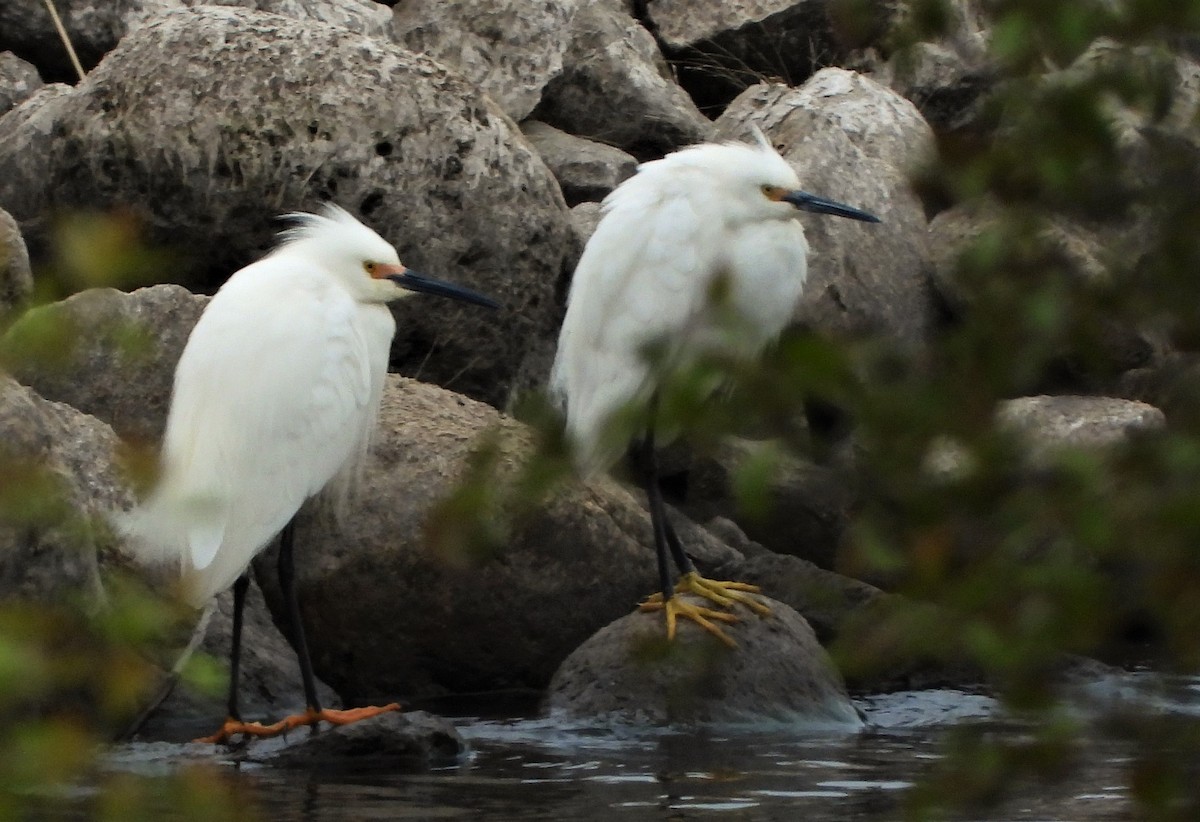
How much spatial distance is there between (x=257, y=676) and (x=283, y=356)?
4.62ft

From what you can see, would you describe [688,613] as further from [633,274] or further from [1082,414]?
[1082,414]

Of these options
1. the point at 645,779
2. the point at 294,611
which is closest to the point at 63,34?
the point at 294,611

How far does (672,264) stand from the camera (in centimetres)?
784

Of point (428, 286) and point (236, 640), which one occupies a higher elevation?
point (428, 286)

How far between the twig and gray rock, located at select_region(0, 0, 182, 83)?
0.09 m

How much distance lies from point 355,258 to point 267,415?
0.79 m

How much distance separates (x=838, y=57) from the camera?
587 inches

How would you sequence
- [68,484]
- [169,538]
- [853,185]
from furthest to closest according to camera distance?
[853,185] < [169,538] < [68,484]

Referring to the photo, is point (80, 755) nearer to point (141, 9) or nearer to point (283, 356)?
point (283, 356)

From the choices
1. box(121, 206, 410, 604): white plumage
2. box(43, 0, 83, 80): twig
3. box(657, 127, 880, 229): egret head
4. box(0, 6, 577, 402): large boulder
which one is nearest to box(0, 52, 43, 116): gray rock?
box(43, 0, 83, 80): twig

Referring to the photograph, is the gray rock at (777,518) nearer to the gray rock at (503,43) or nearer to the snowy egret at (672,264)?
the snowy egret at (672,264)

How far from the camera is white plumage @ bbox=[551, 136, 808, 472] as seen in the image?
7.82 metres

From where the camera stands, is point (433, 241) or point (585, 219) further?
point (585, 219)

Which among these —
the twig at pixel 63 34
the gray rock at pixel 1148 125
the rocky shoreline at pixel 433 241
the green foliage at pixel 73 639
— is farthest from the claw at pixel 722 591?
the green foliage at pixel 73 639
